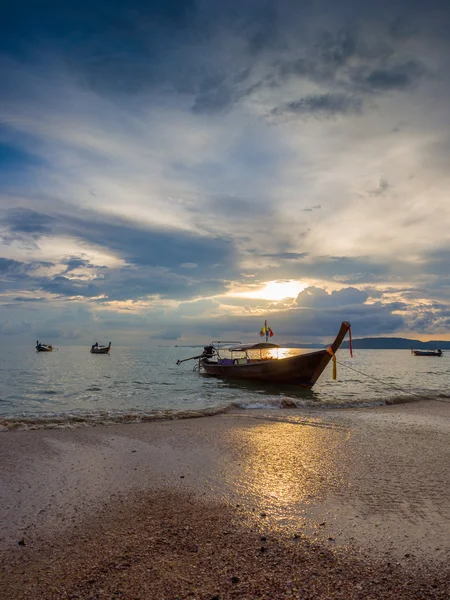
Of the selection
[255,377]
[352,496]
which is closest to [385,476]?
[352,496]

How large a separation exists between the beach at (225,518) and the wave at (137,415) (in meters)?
2.86

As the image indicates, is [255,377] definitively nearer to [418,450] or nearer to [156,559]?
[418,450]

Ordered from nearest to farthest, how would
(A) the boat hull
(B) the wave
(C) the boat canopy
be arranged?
(B) the wave → (A) the boat hull → (C) the boat canopy

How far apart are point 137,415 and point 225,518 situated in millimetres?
9530

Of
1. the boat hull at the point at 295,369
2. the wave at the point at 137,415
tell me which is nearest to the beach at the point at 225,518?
the wave at the point at 137,415

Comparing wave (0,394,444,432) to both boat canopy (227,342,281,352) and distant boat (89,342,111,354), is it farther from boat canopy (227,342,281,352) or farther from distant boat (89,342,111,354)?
distant boat (89,342,111,354)

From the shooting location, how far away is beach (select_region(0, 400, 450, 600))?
11.7 ft

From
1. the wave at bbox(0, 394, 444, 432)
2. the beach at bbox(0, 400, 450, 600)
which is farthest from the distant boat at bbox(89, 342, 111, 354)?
the beach at bbox(0, 400, 450, 600)

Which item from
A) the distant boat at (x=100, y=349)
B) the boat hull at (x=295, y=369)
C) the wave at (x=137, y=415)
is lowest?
the distant boat at (x=100, y=349)

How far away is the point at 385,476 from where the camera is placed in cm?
657

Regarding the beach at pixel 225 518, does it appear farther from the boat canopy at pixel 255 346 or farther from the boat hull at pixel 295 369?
the boat canopy at pixel 255 346

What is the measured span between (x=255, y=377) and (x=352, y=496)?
23998 mm

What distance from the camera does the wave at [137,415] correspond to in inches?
487

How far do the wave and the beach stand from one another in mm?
2864
